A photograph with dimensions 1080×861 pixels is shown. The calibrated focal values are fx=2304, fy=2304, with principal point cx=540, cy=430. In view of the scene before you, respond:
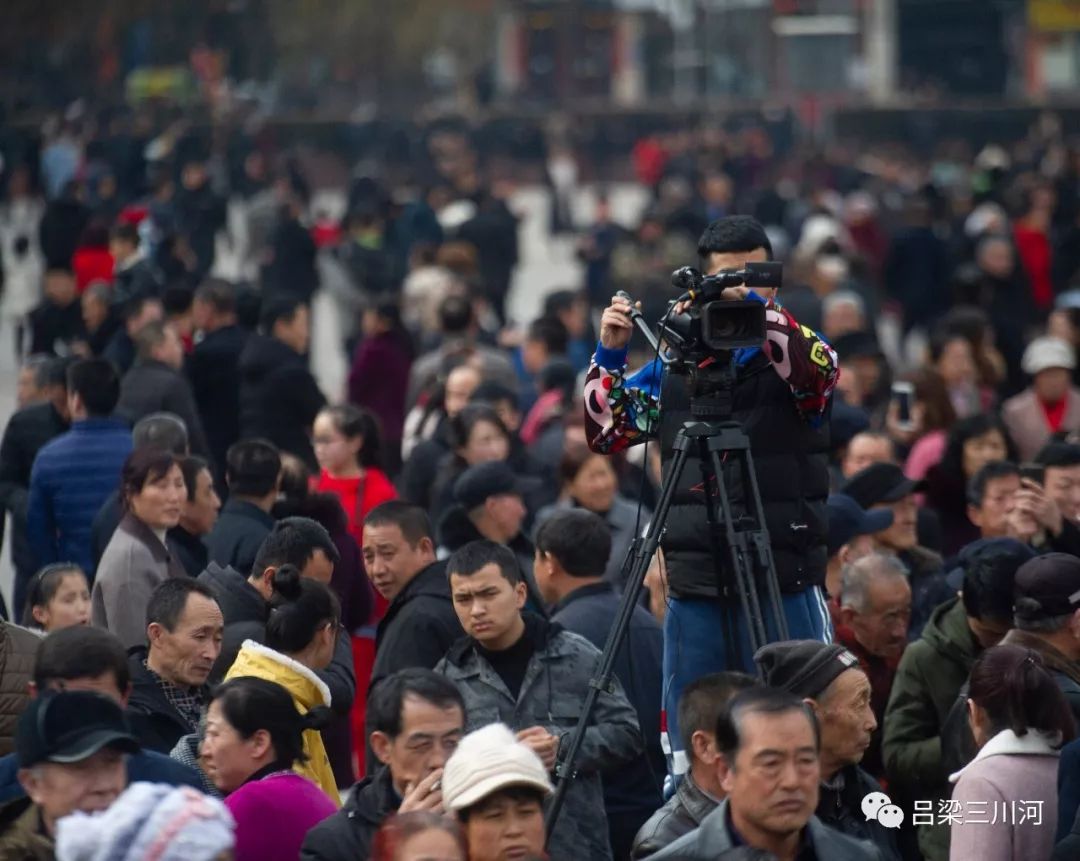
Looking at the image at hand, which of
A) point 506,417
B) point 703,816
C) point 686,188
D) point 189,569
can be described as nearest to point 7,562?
point 506,417

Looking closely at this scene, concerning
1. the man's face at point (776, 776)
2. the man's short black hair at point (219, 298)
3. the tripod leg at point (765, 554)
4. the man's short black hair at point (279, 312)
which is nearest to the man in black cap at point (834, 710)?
the tripod leg at point (765, 554)

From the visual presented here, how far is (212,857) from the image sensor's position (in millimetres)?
4711

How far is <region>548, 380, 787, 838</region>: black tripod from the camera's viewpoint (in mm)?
6418

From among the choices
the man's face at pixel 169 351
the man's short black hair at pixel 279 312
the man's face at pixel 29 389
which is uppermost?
the man's short black hair at pixel 279 312

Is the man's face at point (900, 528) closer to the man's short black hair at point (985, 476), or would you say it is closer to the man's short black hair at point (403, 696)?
the man's short black hair at point (985, 476)

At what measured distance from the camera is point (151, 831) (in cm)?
470

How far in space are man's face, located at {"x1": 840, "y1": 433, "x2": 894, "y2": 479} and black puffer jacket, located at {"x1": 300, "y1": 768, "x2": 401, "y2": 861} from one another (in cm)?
470

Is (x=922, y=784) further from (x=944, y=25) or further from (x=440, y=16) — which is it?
(x=440, y=16)

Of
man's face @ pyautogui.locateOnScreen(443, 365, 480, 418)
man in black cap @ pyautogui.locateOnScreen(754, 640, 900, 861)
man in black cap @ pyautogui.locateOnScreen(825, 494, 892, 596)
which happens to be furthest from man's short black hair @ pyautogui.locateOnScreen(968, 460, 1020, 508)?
man in black cap @ pyautogui.locateOnScreen(754, 640, 900, 861)

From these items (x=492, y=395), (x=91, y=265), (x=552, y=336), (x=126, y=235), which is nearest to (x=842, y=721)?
(x=492, y=395)

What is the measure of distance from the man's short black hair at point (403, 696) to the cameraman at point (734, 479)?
3.24ft

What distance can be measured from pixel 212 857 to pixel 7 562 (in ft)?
31.6

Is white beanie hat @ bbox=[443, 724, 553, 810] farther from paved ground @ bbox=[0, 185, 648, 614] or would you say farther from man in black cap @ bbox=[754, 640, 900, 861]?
paved ground @ bbox=[0, 185, 648, 614]

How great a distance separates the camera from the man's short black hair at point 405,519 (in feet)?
26.6
